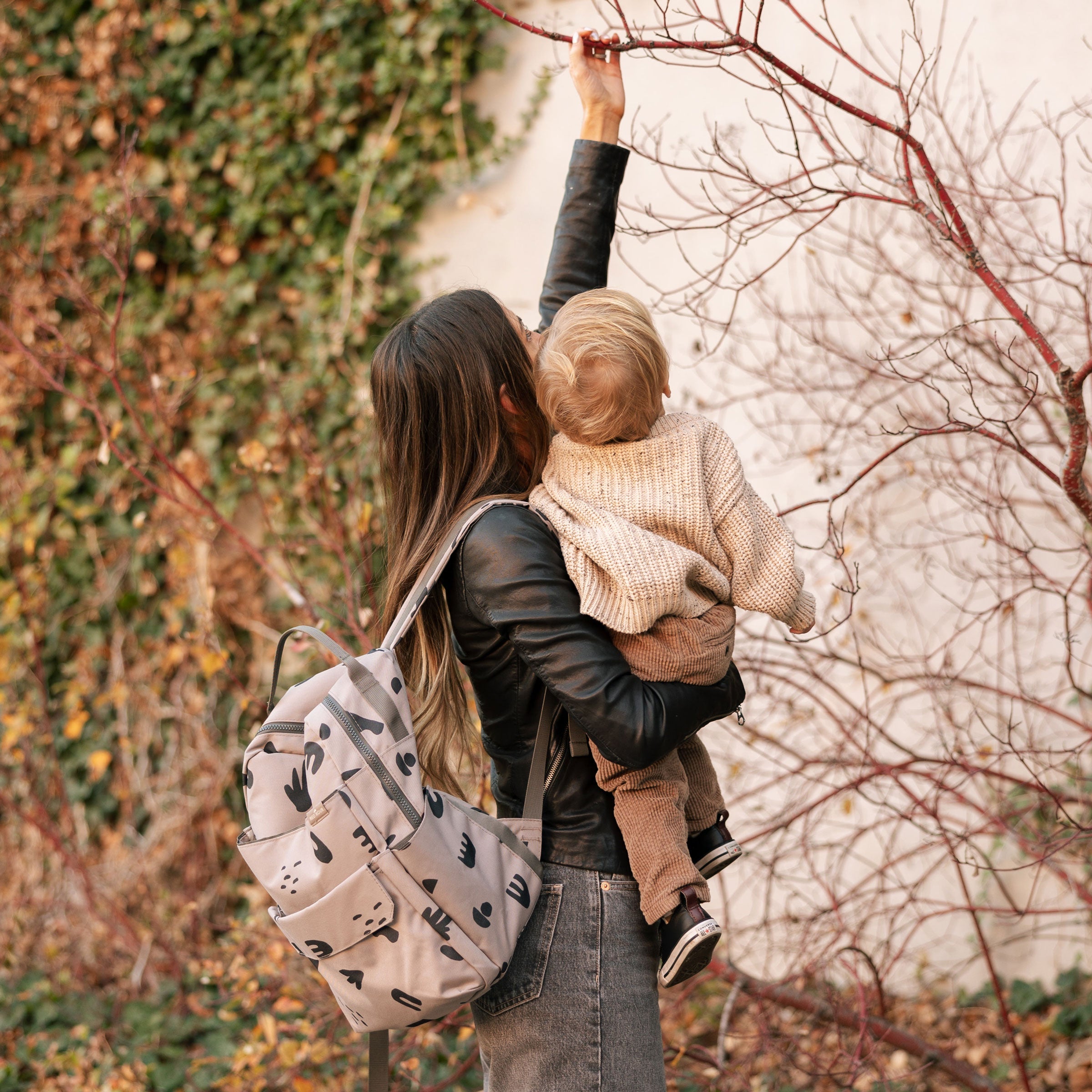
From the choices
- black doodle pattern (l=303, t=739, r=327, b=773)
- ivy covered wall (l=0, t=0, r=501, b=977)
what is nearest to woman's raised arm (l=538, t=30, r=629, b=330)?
black doodle pattern (l=303, t=739, r=327, b=773)

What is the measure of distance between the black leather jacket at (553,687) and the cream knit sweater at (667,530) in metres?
0.04

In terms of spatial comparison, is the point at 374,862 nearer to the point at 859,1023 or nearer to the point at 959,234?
the point at 959,234

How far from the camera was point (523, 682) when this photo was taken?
141 cm

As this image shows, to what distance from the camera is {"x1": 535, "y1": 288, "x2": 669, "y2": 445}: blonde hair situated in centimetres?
136

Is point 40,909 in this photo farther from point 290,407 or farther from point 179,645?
point 290,407

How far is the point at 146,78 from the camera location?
164 inches

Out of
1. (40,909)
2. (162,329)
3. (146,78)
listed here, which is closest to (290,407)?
(162,329)

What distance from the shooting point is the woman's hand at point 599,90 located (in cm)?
174

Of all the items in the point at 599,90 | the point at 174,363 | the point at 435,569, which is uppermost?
the point at 174,363

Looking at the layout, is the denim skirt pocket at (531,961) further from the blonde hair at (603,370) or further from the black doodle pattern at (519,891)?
the blonde hair at (603,370)

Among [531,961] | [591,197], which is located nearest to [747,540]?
[531,961]

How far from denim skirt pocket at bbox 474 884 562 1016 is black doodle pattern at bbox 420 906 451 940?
0.14 meters

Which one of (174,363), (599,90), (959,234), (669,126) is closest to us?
(959,234)

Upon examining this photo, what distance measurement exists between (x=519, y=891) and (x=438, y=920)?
130 millimetres
